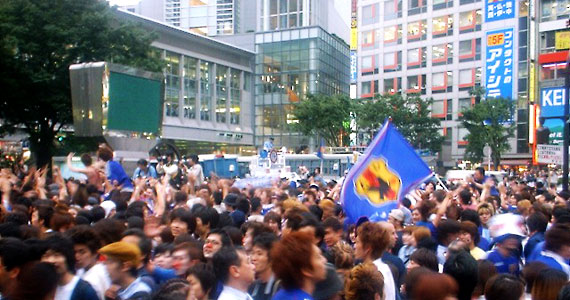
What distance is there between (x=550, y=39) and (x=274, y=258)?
51595mm

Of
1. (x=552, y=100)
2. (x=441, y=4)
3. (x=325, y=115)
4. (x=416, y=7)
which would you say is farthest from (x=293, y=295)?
(x=416, y=7)

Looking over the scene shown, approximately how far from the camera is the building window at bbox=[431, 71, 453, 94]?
194 ft

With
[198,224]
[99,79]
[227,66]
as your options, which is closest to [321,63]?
[227,66]

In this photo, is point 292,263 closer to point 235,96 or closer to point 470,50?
point 235,96

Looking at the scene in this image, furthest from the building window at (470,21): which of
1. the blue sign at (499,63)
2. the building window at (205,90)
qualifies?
the building window at (205,90)

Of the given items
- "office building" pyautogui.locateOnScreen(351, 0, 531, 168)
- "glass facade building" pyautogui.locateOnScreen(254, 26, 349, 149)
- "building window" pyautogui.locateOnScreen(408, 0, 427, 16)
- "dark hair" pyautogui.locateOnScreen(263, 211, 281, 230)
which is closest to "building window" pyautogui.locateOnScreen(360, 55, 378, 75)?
"office building" pyautogui.locateOnScreen(351, 0, 531, 168)

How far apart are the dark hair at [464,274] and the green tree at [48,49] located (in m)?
25.5

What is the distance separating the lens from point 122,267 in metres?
4.58

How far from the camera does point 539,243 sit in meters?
6.05

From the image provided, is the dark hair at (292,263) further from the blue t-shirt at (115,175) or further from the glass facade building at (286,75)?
the glass facade building at (286,75)

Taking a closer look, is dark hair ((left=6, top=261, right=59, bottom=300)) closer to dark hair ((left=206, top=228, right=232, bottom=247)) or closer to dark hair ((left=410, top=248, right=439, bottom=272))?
dark hair ((left=206, top=228, right=232, bottom=247))

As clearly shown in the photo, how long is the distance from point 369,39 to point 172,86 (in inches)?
952

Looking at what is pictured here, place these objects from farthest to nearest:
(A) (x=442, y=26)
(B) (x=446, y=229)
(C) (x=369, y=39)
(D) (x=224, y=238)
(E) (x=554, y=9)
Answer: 1. (C) (x=369, y=39)
2. (A) (x=442, y=26)
3. (E) (x=554, y=9)
4. (B) (x=446, y=229)
5. (D) (x=224, y=238)

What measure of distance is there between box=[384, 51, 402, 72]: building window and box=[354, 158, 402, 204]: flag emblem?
55.6 m
